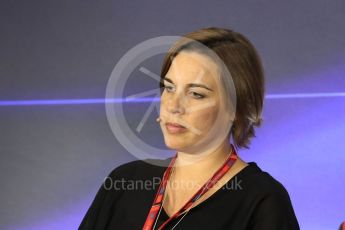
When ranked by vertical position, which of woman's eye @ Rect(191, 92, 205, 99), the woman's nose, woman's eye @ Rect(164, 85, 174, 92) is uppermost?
woman's eye @ Rect(164, 85, 174, 92)

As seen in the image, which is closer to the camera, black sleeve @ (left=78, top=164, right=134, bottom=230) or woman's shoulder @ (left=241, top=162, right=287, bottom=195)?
woman's shoulder @ (left=241, top=162, right=287, bottom=195)

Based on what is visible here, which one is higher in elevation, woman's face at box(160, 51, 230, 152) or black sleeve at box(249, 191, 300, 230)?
woman's face at box(160, 51, 230, 152)

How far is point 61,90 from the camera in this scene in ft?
7.06

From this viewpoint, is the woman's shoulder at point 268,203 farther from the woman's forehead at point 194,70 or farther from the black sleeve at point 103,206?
the black sleeve at point 103,206

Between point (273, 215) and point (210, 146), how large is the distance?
9.7 inches

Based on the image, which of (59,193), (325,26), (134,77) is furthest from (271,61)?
(59,193)

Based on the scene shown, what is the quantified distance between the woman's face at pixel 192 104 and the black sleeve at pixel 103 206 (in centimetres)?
28

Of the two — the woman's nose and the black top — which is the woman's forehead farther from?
the black top

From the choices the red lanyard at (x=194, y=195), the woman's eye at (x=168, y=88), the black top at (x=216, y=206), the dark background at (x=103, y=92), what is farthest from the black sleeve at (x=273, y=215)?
the dark background at (x=103, y=92)

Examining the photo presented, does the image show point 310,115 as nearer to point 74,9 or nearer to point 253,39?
point 253,39

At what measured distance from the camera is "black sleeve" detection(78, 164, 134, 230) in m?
1.42
